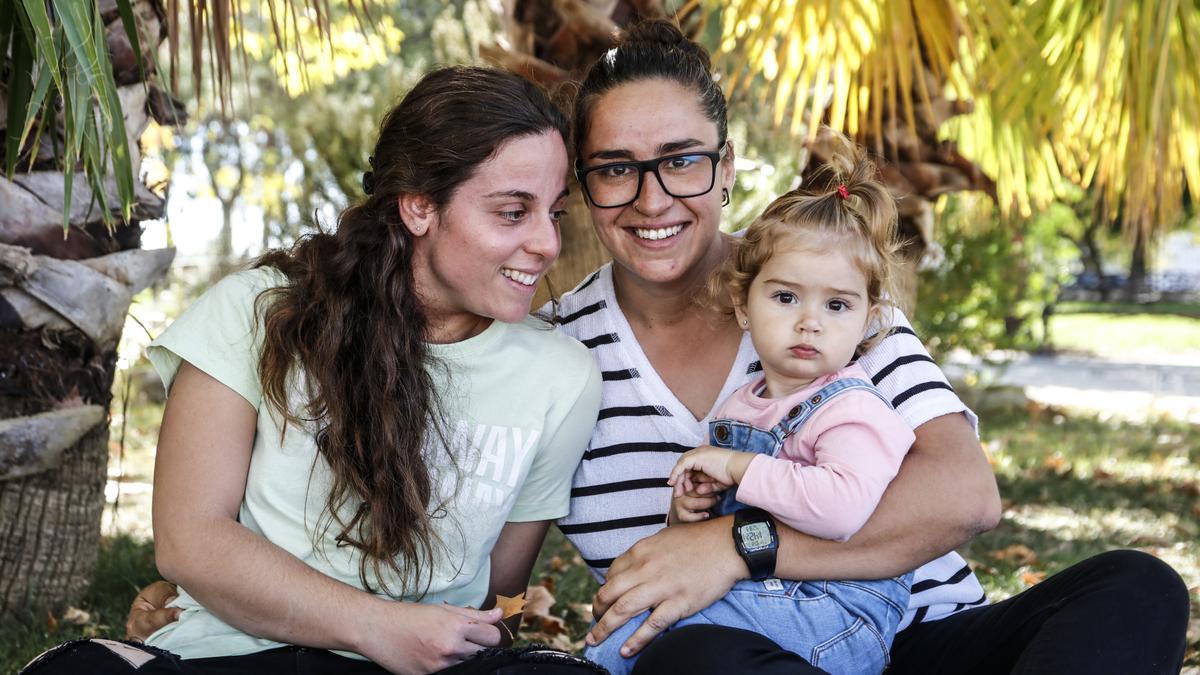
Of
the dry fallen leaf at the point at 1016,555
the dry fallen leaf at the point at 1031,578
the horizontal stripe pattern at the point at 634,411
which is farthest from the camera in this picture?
the dry fallen leaf at the point at 1016,555

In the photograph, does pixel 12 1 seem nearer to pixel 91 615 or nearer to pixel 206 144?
pixel 91 615

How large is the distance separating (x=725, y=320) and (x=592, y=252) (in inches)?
72.7

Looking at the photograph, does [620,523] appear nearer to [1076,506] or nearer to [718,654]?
[718,654]

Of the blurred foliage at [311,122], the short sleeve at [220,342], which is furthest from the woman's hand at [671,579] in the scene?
the blurred foliage at [311,122]

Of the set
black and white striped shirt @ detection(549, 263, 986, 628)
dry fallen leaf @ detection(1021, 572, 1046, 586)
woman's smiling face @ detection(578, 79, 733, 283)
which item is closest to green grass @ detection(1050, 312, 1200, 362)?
dry fallen leaf @ detection(1021, 572, 1046, 586)

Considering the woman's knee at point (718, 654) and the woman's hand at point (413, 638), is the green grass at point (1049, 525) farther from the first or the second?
the woman's knee at point (718, 654)

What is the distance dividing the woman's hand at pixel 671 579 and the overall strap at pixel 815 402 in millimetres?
213

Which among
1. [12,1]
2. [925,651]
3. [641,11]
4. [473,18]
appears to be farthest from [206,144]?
[925,651]

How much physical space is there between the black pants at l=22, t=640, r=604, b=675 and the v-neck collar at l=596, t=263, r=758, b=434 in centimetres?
68

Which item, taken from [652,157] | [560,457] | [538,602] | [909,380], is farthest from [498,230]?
[538,602]

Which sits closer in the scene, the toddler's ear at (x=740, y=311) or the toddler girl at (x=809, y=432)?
the toddler girl at (x=809, y=432)

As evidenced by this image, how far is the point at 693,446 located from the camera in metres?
2.66

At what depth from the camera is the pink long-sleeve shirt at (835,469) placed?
220 centimetres

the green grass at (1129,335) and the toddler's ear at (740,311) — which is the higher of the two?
the toddler's ear at (740,311)
